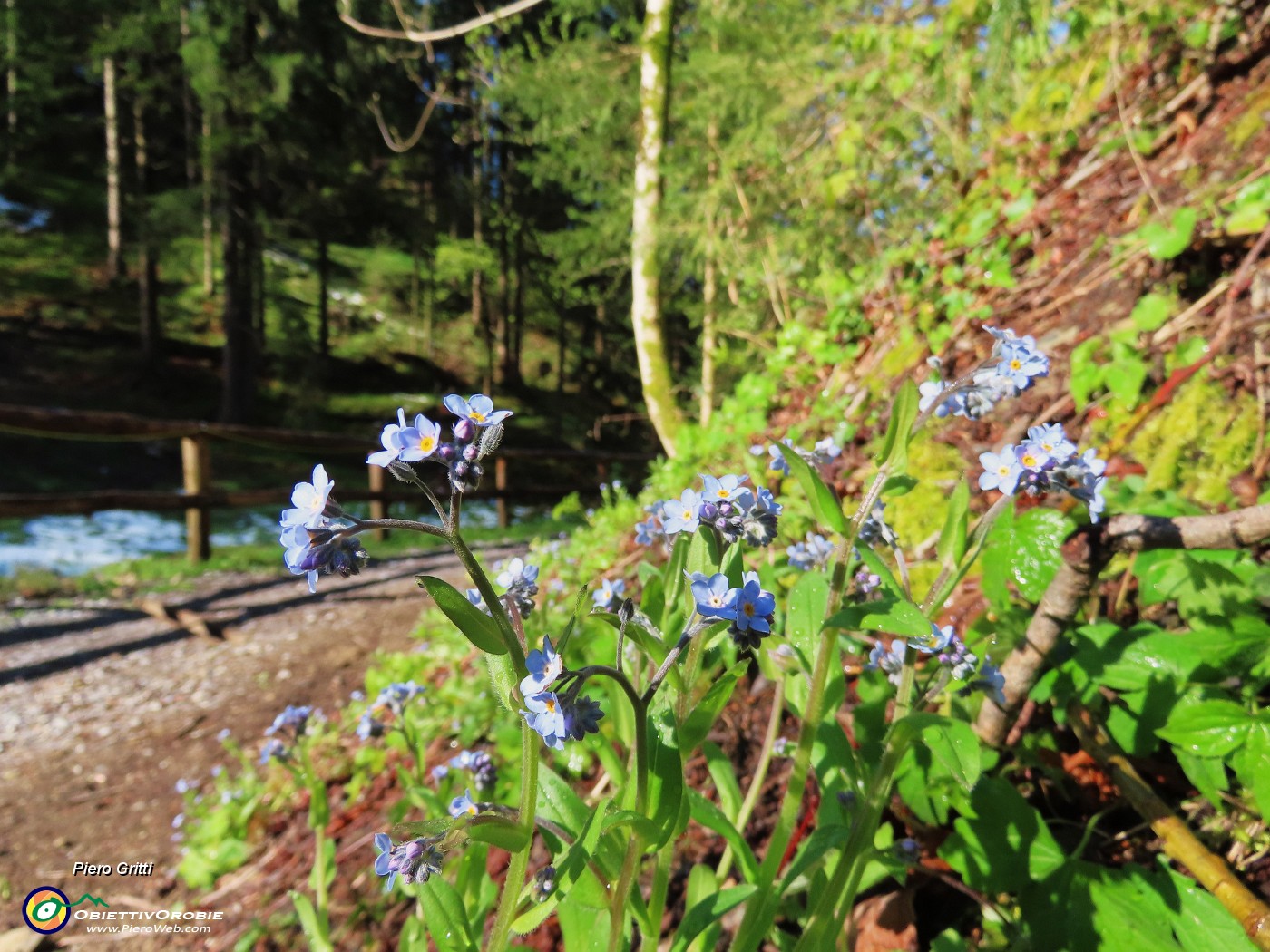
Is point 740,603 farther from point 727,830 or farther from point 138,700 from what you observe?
point 138,700

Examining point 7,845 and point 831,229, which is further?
point 831,229

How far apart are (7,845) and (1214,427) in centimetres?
391

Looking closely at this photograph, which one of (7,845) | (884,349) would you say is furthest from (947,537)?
(7,845)

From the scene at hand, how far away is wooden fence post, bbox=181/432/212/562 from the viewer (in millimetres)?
5820

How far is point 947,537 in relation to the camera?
3.27ft

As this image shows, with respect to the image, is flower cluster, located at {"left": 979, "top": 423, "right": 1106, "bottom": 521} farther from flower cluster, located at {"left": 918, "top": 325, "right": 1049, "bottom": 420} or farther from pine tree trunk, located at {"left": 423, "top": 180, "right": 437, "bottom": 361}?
pine tree trunk, located at {"left": 423, "top": 180, "right": 437, "bottom": 361}

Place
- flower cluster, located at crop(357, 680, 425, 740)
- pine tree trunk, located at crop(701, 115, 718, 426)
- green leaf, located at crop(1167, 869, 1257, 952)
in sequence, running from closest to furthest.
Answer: green leaf, located at crop(1167, 869, 1257, 952) < flower cluster, located at crop(357, 680, 425, 740) < pine tree trunk, located at crop(701, 115, 718, 426)

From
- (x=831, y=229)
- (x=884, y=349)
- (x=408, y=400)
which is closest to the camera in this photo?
(x=884, y=349)

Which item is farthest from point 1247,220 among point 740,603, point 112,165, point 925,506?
point 112,165

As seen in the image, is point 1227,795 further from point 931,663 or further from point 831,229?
point 831,229

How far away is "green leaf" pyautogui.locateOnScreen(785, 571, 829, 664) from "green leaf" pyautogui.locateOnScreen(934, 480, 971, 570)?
185 mm

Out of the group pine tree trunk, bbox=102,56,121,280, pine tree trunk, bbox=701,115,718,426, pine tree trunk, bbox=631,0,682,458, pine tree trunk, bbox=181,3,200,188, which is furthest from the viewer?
pine tree trunk, bbox=102,56,121,280

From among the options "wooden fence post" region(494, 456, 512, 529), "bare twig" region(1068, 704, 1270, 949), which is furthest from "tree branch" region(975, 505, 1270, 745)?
"wooden fence post" region(494, 456, 512, 529)

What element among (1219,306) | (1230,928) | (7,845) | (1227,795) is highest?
(1219,306)
